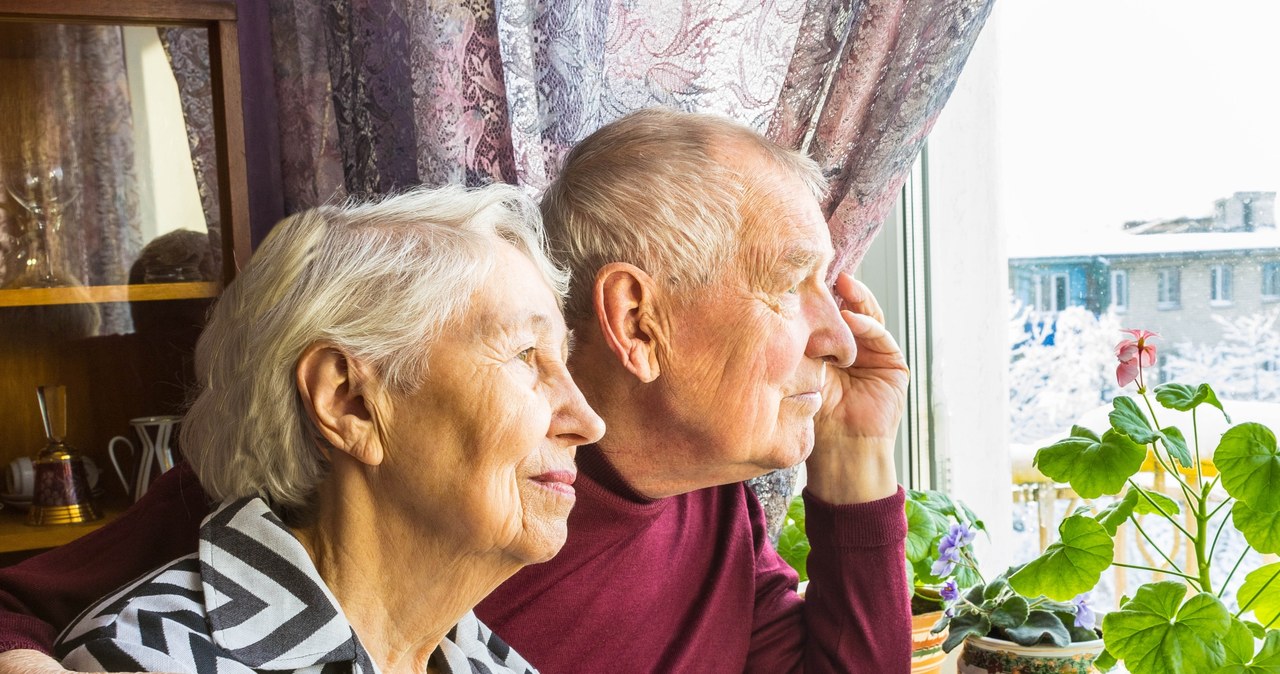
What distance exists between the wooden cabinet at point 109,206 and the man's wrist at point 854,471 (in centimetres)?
108

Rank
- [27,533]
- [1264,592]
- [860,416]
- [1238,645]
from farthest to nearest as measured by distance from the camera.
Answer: [27,533], [860,416], [1264,592], [1238,645]

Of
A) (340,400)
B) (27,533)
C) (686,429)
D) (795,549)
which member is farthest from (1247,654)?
(27,533)

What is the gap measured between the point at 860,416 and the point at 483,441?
71 cm

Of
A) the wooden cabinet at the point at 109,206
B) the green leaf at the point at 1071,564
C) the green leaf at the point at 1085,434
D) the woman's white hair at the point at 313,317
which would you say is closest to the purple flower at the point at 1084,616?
the green leaf at the point at 1071,564

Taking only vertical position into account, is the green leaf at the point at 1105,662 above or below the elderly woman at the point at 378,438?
below

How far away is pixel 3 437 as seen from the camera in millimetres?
2061

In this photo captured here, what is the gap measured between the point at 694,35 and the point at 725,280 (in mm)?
524

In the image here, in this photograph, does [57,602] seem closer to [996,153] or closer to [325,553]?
[325,553]

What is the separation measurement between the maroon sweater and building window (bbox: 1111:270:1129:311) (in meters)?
0.63

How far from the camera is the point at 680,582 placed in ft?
5.31

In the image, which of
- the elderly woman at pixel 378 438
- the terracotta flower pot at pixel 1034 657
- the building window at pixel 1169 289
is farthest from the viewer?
the building window at pixel 1169 289

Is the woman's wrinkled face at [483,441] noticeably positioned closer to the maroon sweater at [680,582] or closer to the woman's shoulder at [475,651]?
the woman's shoulder at [475,651]

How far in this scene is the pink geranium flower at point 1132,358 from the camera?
1.47 meters

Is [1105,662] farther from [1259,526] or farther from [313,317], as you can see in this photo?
[313,317]
